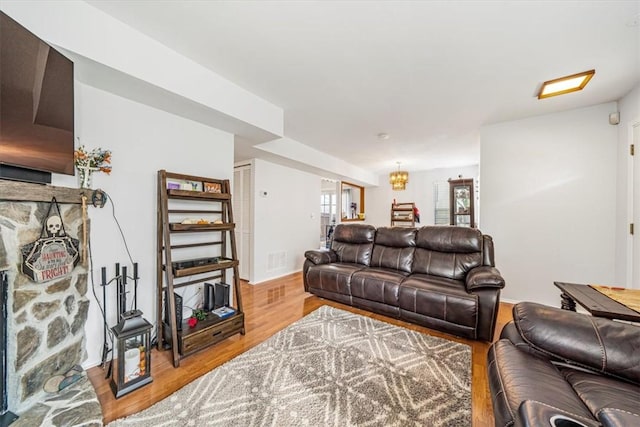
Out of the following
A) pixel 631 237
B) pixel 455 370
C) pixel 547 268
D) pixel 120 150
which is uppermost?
pixel 120 150

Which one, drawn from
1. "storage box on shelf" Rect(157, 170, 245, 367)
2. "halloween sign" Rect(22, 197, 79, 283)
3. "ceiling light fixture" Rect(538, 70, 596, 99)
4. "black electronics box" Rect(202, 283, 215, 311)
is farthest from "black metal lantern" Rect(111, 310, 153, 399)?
"ceiling light fixture" Rect(538, 70, 596, 99)

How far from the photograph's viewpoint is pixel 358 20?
65.6 inches

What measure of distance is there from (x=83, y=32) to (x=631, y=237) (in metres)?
4.99

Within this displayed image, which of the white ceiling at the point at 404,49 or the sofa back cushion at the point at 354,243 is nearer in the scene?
the white ceiling at the point at 404,49

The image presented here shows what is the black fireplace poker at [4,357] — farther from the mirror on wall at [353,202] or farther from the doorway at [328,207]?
the mirror on wall at [353,202]

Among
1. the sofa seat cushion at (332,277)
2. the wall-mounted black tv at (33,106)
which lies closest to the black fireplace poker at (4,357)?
the wall-mounted black tv at (33,106)

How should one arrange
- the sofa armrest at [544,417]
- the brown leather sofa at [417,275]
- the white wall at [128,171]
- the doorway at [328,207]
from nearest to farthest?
the sofa armrest at [544,417]
the white wall at [128,171]
the brown leather sofa at [417,275]
the doorway at [328,207]

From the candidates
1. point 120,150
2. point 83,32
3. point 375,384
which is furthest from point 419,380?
point 83,32

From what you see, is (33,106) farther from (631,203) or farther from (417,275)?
(631,203)

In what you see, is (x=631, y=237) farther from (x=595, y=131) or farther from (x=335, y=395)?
(x=335, y=395)

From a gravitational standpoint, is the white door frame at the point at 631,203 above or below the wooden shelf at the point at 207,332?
above

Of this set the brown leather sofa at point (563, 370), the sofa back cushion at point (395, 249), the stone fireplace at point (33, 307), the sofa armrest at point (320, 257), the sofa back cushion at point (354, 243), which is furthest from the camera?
the sofa back cushion at point (354, 243)

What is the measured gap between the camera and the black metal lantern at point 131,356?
164 centimetres

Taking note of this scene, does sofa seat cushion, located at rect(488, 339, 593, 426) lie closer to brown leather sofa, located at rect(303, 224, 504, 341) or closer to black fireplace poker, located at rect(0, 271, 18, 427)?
brown leather sofa, located at rect(303, 224, 504, 341)
